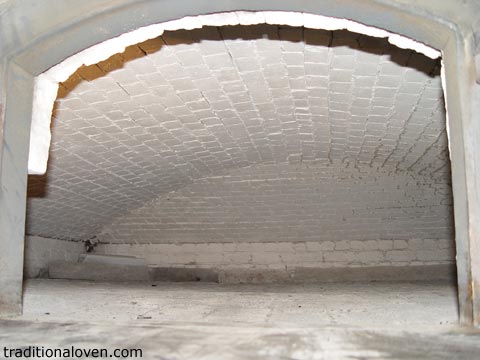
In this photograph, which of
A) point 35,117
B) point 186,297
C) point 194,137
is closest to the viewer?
point 35,117

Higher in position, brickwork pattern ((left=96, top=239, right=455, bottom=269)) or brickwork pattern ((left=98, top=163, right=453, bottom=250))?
brickwork pattern ((left=98, top=163, right=453, bottom=250))

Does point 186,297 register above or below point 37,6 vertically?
below

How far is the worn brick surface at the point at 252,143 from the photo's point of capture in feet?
10.9

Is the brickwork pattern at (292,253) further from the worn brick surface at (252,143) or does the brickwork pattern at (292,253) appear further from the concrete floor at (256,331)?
the concrete floor at (256,331)

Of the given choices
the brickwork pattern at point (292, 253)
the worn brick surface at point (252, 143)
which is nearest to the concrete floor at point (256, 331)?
the worn brick surface at point (252, 143)

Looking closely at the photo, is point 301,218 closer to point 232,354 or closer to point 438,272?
point 438,272

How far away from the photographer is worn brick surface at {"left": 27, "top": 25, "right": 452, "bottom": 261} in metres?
3.33

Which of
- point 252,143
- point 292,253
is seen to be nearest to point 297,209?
point 292,253

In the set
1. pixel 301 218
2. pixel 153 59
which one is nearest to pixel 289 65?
pixel 153 59

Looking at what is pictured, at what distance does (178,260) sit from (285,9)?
5913mm

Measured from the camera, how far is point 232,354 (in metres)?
1.61

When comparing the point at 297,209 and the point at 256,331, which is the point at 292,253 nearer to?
the point at 297,209

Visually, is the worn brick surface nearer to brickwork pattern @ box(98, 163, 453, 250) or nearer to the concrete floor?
brickwork pattern @ box(98, 163, 453, 250)

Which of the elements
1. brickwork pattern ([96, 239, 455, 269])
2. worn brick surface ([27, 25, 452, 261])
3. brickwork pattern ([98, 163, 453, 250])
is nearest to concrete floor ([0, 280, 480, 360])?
worn brick surface ([27, 25, 452, 261])
